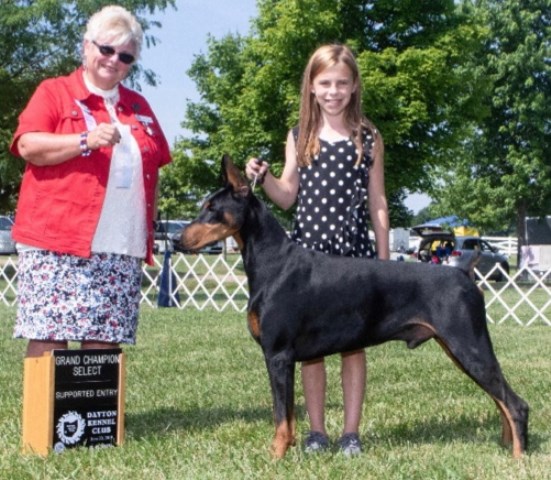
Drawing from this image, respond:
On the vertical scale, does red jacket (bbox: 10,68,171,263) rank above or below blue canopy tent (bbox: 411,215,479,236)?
below

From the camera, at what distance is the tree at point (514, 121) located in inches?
1348

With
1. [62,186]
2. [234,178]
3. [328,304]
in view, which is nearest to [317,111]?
[234,178]

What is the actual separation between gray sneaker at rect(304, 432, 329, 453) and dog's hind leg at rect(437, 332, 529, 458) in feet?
2.59

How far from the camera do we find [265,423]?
16.1ft

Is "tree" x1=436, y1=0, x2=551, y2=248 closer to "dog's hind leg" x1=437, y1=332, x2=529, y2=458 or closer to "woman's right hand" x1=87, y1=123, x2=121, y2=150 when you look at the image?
"dog's hind leg" x1=437, y1=332, x2=529, y2=458

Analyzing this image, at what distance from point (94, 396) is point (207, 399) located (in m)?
1.59

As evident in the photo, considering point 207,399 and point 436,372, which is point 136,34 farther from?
point 436,372

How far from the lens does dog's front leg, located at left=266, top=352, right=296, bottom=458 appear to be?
3828mm

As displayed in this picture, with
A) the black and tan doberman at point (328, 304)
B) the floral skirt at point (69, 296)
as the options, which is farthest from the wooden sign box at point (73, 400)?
the black and tan doberman at point (328, 304)

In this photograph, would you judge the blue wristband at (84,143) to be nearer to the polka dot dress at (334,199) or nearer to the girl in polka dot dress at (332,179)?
the girl in polka dot dress at (332,179)

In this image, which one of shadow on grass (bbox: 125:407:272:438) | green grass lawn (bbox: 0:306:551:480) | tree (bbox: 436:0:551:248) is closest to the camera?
green grass lawn (bbox: 0:306:551:480)

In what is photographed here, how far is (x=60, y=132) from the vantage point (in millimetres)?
4031

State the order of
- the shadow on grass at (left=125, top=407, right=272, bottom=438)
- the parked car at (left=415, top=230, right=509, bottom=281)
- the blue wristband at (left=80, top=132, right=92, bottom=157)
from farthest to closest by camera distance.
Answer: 1. the parked car at (left=415, top=230, right=509, bottom=281)
2. the shadow on grass at (left=125, top=407, right=272, bottom=438)
3. the blue wristband at (left=80, top=132, right=92, bottom=157)

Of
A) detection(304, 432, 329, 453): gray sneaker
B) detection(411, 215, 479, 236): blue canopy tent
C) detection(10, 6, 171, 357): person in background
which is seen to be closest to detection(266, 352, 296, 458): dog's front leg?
detection(304, 432, 329, 453): gray sneaker
